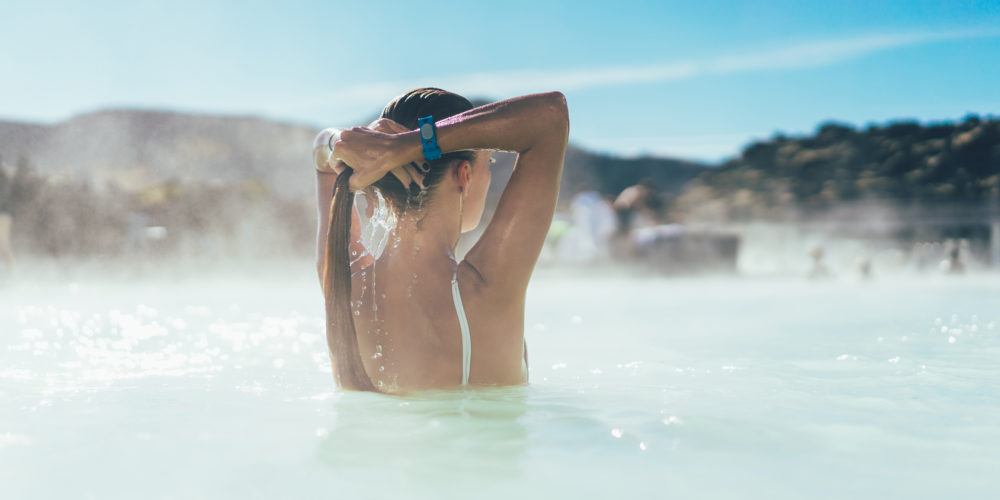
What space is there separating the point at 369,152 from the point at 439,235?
1.06ft

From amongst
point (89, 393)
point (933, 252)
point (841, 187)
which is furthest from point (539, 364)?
point (841, 187)

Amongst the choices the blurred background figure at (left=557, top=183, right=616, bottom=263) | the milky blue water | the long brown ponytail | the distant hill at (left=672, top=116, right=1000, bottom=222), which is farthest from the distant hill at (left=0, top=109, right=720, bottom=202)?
the long brown ponytail

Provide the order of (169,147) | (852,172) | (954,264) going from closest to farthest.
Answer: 1. (954,264)
2. (169,147)
3. (852,172)

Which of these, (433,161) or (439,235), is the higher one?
(433,161)

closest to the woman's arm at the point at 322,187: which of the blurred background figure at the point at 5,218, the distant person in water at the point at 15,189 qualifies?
the blurred background figure at the point at 5,218

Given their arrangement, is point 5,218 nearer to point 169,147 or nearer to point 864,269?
point 169,147

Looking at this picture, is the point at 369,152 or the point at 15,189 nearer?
the point at 369,152

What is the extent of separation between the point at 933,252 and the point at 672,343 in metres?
16.7

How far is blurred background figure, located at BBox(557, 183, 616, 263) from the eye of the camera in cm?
1553

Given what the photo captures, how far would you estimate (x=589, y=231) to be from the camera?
53.3 ft

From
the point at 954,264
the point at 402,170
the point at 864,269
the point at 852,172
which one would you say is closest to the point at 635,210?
the point at 864,269

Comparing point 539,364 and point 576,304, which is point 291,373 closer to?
point 539,364

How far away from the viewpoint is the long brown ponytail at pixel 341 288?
178 cm

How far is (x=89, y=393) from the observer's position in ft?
7.69
